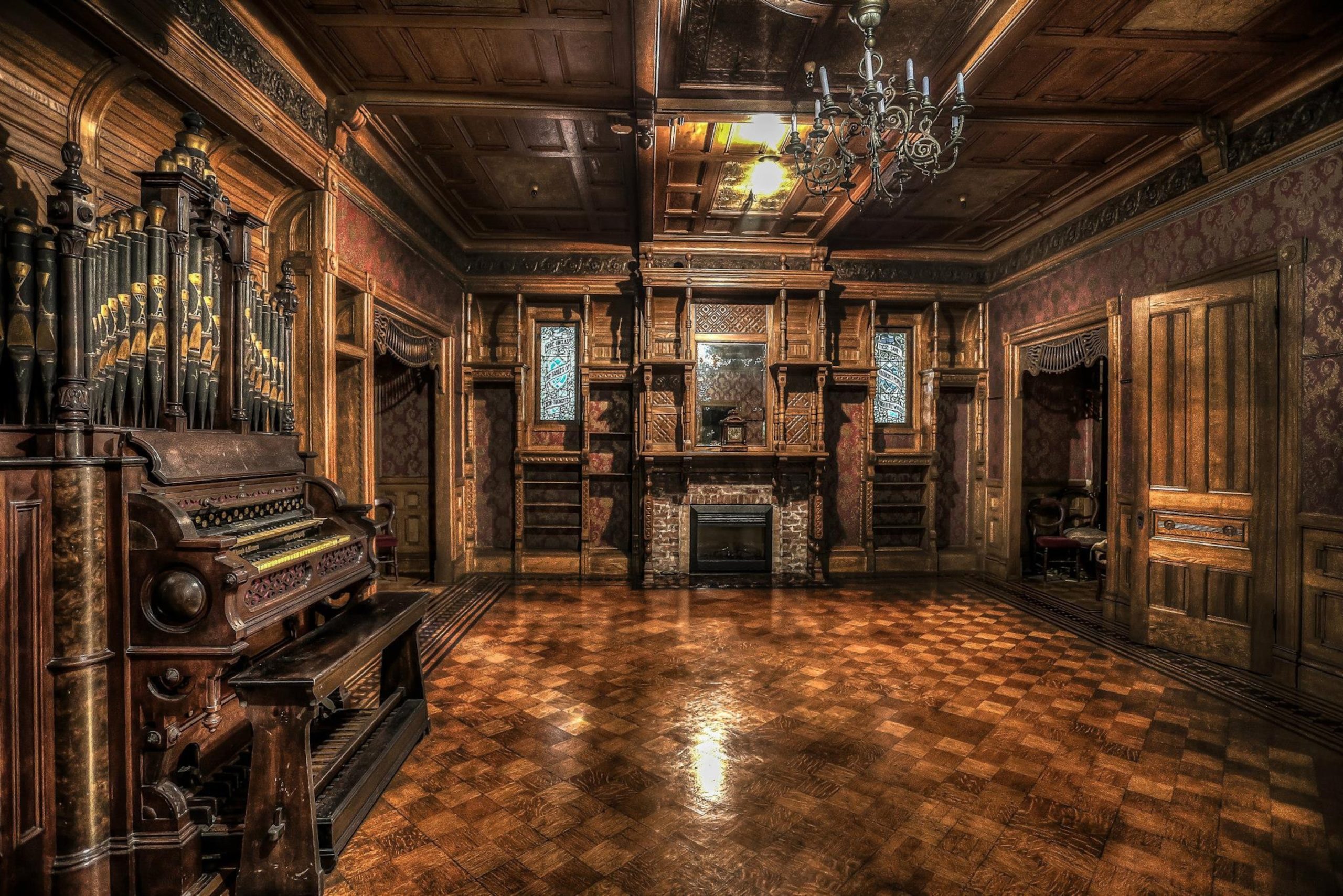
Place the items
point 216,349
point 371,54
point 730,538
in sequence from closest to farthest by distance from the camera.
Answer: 1. point 216,349
2. point 371,54
3. point 730,538

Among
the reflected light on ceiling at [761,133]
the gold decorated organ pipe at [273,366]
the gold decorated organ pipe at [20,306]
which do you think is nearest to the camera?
the gold decorated organ pipe at [20,306]

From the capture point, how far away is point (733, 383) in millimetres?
7078

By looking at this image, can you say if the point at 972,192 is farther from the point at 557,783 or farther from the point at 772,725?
the point at 557,783

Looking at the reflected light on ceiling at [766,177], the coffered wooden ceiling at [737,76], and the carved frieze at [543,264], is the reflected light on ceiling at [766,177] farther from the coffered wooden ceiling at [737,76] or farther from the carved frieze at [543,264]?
the carved frieze at [543,264]

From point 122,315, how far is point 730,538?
5.76 m

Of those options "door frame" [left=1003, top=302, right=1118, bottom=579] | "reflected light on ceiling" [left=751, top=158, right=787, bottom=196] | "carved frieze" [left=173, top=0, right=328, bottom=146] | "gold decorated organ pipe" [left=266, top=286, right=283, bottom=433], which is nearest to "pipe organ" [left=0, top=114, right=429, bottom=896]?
"gold decorated organ pipe" [left=266, top=286, right=283, bottom=433]

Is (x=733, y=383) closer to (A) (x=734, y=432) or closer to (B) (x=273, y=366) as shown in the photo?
(A) (x=734, y=432)

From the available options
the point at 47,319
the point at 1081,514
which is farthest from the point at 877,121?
the point at 1081,514

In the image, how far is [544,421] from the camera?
285 inches

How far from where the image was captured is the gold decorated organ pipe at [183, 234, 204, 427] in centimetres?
232

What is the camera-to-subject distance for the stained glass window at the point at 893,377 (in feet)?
24.6

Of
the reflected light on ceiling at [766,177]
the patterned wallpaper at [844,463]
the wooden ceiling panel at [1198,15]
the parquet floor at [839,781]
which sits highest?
the reflected light on ceiling at [766,177]

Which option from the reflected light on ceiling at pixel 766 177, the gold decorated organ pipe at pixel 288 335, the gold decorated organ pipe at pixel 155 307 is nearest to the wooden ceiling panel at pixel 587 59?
the reflected light on ceiling at pixel 766 177

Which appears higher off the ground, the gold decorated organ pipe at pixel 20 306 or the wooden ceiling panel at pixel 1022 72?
the wooden ceiling panel at pixel 1022 72
